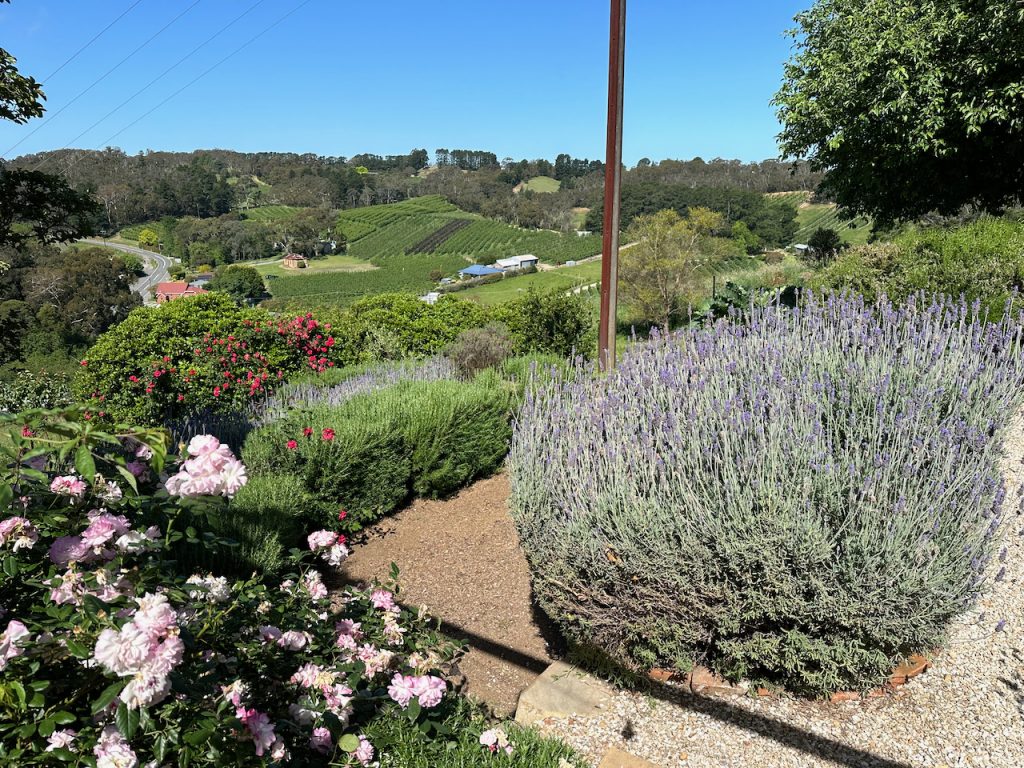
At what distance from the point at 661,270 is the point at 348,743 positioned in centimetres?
1725

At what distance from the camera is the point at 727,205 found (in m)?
52.0

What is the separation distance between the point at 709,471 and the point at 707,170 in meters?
73.1

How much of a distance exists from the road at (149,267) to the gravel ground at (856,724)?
2353 inches

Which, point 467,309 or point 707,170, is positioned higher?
point 707,170

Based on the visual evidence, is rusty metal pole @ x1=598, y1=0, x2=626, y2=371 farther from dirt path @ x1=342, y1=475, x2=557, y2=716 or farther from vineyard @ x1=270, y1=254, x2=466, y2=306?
vineyard @ x1=270, y1=254, x2=466, y2=306

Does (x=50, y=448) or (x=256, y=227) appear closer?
(x=50, y=448)

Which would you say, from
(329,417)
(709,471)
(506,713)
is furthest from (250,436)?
(709,471)

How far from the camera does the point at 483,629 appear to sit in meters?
3.06

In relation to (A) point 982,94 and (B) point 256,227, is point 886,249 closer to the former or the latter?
(A) point 982,94

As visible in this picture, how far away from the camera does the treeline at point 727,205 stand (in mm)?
49363

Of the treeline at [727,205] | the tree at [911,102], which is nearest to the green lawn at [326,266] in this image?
the treeline at [727,205]

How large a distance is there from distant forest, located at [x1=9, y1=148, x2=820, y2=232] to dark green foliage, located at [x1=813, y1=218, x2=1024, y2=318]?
47890mm

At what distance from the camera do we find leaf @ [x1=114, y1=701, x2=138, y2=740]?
1139 millimetres

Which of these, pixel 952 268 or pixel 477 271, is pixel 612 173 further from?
pixel 477 271
